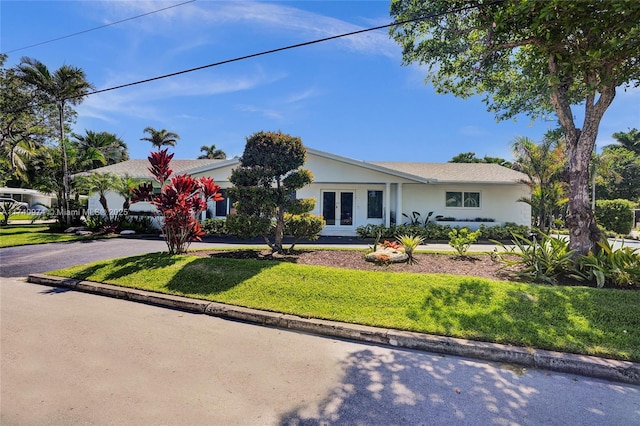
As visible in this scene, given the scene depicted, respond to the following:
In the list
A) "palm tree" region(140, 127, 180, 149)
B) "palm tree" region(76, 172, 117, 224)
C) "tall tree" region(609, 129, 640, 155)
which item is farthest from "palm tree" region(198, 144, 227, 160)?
"tall tree" region(609, 129, 640, 155)

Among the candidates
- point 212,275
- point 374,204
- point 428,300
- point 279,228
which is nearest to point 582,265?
point 428,300

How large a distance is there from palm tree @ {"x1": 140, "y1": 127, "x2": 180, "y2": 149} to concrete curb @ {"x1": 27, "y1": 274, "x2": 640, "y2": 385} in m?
33.8

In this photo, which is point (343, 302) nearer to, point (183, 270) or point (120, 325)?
point (120, 325)

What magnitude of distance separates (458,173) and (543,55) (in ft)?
42.4

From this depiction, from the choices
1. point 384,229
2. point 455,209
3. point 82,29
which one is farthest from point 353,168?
point 82,29

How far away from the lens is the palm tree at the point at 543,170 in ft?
48.3

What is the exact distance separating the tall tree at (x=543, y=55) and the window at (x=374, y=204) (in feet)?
29.8

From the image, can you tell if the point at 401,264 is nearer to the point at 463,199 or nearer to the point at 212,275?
the point at 212,275

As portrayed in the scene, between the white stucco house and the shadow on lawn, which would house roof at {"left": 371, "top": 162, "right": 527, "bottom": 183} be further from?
the shadow on lawn

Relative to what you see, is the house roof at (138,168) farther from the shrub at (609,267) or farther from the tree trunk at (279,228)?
the shrub at (609,267)

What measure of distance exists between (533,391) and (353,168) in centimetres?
1452

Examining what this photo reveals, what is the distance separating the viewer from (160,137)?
115ft

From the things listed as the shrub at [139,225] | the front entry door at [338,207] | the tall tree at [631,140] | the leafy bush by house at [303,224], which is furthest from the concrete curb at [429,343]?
the tall tree at [631,140]

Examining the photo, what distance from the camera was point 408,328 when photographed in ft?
14.5
